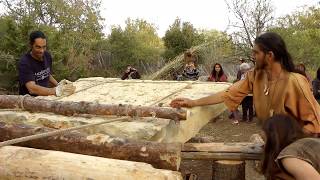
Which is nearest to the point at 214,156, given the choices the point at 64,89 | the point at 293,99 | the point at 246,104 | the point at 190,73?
the point at 293,99

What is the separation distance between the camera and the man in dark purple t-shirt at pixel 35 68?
14.2 feet

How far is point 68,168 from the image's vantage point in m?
2.29

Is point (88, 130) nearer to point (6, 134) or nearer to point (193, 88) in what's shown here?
point (6, 134)

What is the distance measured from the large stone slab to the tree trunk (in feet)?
1.33

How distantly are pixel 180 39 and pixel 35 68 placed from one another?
13.8 m

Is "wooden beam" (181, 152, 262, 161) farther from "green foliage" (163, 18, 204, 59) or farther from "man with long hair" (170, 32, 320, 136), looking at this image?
"green foliage" (163, 18, 204, 59)

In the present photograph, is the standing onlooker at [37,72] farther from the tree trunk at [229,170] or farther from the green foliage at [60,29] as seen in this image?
the green foliage at [60,29]

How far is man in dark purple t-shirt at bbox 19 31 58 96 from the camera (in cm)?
434

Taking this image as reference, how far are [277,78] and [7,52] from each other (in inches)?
417

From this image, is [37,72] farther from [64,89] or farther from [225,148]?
[225,148]

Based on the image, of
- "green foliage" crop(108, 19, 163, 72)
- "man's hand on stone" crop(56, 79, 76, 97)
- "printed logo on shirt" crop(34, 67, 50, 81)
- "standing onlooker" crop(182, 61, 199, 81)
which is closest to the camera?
"man's hand on stone" crop(56, 79, 76, 97)

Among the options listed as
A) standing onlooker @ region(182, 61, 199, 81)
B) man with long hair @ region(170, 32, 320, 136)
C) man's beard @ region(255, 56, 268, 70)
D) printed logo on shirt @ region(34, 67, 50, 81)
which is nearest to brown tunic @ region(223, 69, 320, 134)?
man with long hair @ region(170, 32, 320, 136)

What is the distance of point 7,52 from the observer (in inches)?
486

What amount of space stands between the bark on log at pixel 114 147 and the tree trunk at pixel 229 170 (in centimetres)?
123
